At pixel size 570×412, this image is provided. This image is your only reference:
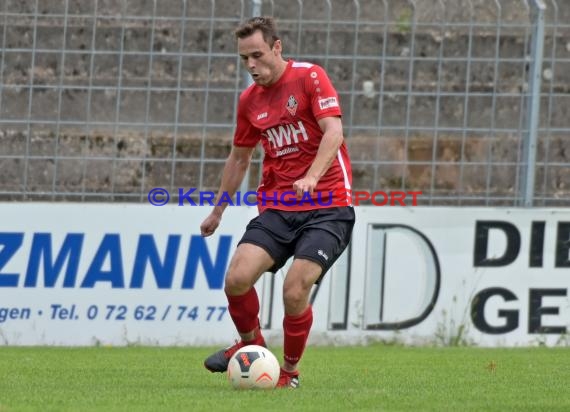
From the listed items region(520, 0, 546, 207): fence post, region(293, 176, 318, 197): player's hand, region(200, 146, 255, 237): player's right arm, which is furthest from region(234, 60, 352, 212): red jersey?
region(520, 0, 546, 207): fence post

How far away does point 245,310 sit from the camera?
A: 8273 mm

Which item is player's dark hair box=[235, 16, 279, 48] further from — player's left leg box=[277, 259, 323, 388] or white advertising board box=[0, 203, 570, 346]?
white advertising board box=[0, 203, 570, 346]

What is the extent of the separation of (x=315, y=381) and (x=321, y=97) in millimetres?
1793

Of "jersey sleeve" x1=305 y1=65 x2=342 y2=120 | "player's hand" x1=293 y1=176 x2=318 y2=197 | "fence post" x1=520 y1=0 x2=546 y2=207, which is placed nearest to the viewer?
"player's hand" x1=293 y1=176 x2=318 y2=197

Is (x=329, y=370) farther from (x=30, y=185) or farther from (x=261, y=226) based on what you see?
(x=30, y=185)

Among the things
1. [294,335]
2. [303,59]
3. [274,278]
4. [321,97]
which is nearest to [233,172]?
[321,97]

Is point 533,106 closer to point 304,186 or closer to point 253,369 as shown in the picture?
point 304,186

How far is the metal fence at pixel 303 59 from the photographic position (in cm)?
1245

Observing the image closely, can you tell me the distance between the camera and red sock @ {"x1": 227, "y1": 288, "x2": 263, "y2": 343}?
8.24m

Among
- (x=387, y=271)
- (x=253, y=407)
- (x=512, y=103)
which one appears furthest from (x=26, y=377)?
(x=512, y=103)

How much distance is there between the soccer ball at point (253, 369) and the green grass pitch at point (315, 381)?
0.09m

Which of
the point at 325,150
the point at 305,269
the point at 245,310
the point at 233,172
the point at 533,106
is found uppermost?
the point at 533,106

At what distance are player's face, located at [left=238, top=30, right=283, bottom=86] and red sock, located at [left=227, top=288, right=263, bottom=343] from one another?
125 cm

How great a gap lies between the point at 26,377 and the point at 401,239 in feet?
15.0
